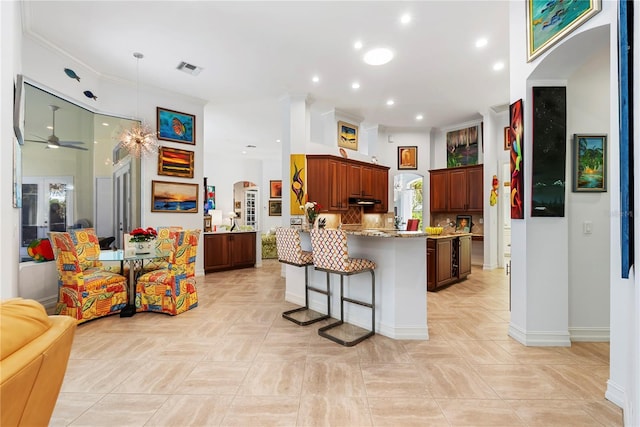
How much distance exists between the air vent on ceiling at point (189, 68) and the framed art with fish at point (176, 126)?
115 centimetres

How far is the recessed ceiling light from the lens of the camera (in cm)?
396

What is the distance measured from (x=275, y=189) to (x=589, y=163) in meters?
9.69

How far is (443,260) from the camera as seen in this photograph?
4855 millimetres

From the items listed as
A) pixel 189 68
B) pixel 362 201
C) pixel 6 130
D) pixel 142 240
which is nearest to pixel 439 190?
pixel 362 201

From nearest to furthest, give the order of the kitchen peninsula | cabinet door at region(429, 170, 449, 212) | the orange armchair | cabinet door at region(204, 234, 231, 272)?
the orange armchair
the kitchen peninsula
cabinet door at region(204, 234, 231, 272)
cabinet door at region(429, 170, 449, 212)

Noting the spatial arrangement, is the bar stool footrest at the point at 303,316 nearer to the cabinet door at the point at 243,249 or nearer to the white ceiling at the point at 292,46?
the cabinet door at the point at 243,249

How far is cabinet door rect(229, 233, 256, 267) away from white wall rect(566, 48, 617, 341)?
5.75 meters

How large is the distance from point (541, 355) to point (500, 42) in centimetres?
→ 383

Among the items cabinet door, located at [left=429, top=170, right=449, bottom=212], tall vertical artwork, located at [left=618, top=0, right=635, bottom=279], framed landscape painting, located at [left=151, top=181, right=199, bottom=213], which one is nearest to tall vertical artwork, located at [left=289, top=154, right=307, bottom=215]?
framed landscape painting, located at [left=151, top=181, right=199, bottom=213]

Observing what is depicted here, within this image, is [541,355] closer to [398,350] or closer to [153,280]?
[398,350]

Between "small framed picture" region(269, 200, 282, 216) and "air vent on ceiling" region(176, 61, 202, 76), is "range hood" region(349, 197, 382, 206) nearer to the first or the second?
"air vent on ceiling" region(176, 61, 202, 76)

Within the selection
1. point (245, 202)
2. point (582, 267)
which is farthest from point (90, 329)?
point (245, 202)

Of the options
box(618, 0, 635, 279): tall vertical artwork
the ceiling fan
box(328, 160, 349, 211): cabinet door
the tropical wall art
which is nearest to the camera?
box(618, 0, 635, 279): tall vertical artwork

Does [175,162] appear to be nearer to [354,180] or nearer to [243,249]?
[243,249]
